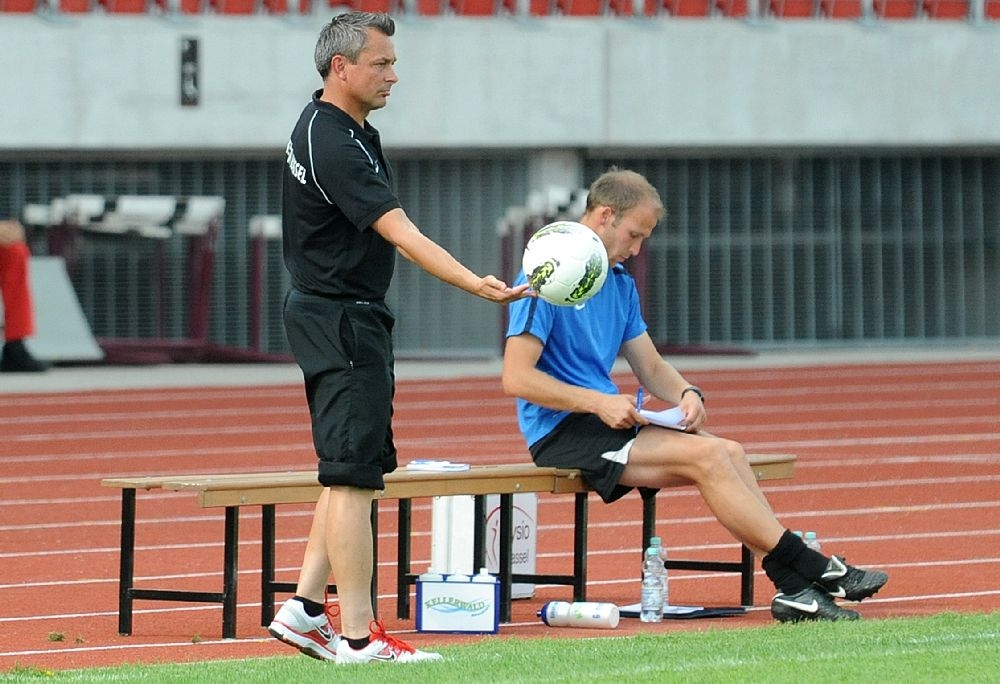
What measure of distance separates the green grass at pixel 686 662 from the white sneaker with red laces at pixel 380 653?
0.09 metres

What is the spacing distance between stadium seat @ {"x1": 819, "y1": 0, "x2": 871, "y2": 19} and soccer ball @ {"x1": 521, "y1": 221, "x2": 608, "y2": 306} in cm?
1969

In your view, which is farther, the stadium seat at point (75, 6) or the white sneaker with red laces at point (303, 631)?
the stadium seat at point (75, 6)

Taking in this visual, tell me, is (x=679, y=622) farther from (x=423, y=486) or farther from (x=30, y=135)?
(x=30, y=135)

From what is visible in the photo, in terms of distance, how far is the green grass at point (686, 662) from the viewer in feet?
17.8

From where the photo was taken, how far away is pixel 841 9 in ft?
83.0

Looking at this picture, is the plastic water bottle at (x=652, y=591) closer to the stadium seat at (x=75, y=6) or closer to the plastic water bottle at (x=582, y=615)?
the plastic water bottle at (x=582, y=615)

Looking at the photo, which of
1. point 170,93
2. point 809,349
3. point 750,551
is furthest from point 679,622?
point 809,349

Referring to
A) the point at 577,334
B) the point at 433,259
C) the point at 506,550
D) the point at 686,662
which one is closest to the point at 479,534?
the point at 506,550

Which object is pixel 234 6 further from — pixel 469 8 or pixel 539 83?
pixel 539 83

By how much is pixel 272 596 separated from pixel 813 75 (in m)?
18.6

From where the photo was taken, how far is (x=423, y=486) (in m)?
7.13

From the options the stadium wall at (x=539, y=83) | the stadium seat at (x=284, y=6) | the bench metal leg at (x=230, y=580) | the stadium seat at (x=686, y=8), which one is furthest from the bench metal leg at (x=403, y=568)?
the stadium seat at (x=686, y=8)

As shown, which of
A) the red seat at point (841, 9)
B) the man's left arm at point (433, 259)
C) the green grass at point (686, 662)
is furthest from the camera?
the red seat at point (841, 9)

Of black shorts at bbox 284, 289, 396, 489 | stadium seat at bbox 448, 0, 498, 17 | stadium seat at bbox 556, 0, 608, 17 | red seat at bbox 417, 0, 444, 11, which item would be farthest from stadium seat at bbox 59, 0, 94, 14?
black shorts at bbox 284, 289, 396, 489
